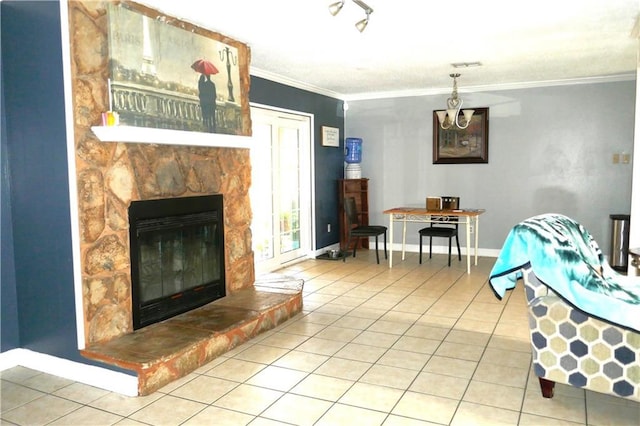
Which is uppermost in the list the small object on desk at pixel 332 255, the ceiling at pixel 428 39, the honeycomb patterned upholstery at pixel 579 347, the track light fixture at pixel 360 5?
the ceiling at pixel 428 39

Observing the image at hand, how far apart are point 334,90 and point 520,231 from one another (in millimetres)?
4972

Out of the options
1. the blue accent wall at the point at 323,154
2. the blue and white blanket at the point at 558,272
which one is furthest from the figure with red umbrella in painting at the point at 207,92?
the blue and white blanket at the point at 558,272

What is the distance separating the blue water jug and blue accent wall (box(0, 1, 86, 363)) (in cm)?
486

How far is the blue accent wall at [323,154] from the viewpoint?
6305 mm

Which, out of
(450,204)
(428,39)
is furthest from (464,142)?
(428,39)

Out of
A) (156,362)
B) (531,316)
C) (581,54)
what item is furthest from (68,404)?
(581,54)

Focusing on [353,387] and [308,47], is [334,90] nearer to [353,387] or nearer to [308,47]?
[308,47]

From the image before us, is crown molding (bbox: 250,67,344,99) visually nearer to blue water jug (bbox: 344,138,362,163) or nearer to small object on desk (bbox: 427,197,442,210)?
blue water jug (bbox: 344,138,362,163)

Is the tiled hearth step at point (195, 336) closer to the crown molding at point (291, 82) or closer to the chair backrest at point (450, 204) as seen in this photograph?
the crown molding at point (291, 82)

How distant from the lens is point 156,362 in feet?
9.44

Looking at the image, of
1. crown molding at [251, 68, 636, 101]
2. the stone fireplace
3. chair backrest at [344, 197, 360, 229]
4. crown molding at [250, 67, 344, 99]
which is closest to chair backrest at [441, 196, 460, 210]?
chair backrest at [344, 197, 360, 229]

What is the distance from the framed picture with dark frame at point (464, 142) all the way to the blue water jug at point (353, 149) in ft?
3.63

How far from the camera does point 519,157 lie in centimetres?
669

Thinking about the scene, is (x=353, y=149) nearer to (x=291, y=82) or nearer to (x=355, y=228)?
(x=355, y=228)
